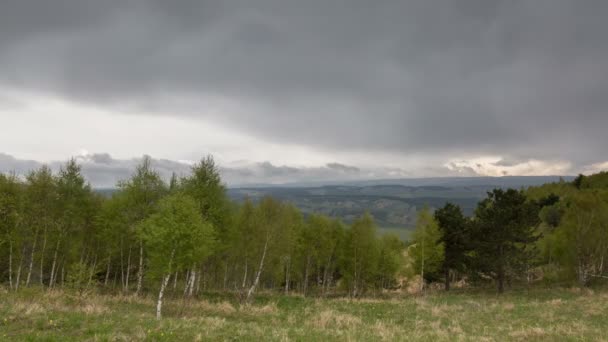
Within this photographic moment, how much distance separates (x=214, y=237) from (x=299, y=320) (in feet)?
31.8

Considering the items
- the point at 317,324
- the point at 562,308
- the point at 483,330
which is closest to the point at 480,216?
the point at 562,308

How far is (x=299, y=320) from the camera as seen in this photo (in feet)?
84.7

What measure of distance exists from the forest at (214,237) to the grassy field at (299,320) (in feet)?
9.55

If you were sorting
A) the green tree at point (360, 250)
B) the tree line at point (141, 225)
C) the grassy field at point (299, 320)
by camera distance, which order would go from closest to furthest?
the grassy field at point (299, 320) → the tree line at point (141, 225) → the green tree at point (360, 250)

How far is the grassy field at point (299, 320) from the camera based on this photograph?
16172 millimetres

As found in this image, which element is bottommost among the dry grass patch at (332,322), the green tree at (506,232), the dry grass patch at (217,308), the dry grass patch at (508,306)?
the dry grass patch at (508,306)

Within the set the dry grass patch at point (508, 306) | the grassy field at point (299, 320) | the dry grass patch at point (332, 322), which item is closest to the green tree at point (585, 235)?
the grassy field at point (299, 320)

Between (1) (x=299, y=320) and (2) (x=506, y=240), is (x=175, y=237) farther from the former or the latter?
(2) (x=506, y=240)

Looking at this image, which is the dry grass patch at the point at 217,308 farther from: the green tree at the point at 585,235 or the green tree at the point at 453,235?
the green tree at the point at 585,235

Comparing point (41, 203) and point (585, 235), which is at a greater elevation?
point (41, 203)

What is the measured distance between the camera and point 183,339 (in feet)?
49.4

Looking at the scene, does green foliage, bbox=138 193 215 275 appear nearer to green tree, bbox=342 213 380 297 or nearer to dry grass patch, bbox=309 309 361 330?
dry grass patch, bbox=309 309 361 330

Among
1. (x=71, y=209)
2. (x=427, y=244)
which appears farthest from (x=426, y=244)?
(x=71, y=209)

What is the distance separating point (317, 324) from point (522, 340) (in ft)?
40.0
